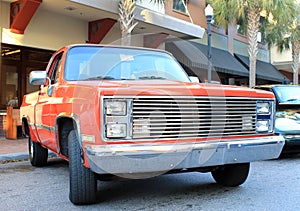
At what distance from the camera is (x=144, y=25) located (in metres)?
13.4

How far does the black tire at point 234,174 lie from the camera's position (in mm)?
4742

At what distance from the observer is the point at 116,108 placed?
11.4ft

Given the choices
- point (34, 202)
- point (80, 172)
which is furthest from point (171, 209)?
point (34, 202)

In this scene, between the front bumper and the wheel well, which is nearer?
the front bumper

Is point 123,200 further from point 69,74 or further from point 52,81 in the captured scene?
point 52,81

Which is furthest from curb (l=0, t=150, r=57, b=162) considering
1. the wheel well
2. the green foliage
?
the green foliage

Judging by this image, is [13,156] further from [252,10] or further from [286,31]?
[286,31]

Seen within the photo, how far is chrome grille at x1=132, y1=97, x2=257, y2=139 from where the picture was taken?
3.53 meters

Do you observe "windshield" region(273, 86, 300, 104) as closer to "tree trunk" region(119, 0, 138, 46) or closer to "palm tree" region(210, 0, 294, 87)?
"tree trunk" region(119, 0, 138, 46)

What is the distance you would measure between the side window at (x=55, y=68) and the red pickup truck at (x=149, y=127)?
44 centimetres

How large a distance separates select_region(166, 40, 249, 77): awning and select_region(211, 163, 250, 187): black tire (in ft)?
40.1

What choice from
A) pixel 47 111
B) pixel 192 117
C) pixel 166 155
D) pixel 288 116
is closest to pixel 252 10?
pixel 288 116

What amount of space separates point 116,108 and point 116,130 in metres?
0.21

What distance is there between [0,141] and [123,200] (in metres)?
7.31
